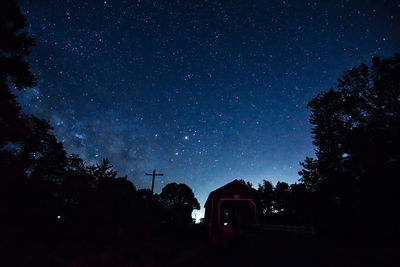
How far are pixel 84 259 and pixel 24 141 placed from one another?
9.05 m

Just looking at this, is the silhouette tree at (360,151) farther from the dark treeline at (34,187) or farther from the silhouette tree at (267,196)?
the silhouette tree at (267,196)

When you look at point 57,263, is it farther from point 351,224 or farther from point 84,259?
point 351,224

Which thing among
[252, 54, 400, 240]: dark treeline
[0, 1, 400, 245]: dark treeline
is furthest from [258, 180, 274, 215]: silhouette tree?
[0, 1, 400, 245]: dark treeline

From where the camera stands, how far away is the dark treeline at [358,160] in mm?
12633

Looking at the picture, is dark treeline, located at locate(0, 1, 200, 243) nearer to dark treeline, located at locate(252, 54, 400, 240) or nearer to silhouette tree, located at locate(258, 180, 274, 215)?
dark treeline, located at locate(252, 54, 400, 240)

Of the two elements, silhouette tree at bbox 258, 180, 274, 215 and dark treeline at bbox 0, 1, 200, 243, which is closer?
dark treeline at bbox 0, 1, 200, 243

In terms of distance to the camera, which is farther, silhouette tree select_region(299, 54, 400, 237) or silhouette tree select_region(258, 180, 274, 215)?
silhouette tree select_region(258, 180, 274, 215)

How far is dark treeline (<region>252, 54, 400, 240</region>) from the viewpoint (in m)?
12.6

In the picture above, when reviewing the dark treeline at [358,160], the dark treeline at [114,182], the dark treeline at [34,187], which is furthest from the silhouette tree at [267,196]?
the dark treeline at [34,187]

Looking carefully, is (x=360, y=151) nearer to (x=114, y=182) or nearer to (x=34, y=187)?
(x=114, y=182)

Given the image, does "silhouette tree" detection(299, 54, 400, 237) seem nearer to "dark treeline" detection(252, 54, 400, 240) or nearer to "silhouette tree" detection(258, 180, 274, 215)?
"dark treeline" detection(252, 54, 400, 240)

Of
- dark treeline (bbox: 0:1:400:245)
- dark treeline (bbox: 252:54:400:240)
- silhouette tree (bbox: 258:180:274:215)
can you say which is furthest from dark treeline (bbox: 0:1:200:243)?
silhouette tree (bbox: 258:180:274:215)

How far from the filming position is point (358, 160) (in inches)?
556

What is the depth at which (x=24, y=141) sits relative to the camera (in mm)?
12461
